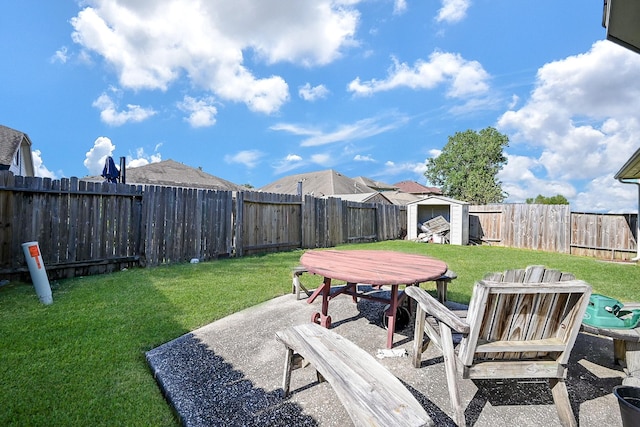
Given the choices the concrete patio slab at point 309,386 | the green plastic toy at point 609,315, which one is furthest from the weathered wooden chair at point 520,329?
→ the green plastic toy at point 609,315

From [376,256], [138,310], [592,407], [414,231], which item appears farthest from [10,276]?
[414,231]

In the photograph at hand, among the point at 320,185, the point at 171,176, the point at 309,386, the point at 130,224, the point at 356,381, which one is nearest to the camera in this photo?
the point at 356,381

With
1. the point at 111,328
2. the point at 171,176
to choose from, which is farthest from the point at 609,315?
the point at 171,176

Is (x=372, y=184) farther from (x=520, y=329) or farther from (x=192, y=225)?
(x=520, y=329)

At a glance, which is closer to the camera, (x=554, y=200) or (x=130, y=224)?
(x=130, y=224)

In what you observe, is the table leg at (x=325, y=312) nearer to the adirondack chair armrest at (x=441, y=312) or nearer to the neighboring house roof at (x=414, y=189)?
the adirondack chair armrest at (x=441, y=312)

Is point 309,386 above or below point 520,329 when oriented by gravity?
below

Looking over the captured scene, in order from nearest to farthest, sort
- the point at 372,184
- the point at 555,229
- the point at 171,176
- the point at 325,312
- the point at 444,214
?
1. the point at 325,312
2. the point at 555,229
3. the point at 444,214
4. the point at 171,176
5. the point at 372,184

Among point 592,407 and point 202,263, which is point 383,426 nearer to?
point 592,407

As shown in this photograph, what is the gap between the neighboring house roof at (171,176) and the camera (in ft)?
49.8

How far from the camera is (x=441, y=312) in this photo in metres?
1.89

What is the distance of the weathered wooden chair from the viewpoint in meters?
1.67

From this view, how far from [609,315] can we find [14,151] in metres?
23.2

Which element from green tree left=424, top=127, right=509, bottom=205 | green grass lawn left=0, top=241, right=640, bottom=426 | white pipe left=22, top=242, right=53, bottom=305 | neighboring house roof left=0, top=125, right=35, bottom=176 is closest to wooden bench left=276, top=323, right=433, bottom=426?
green grass lawn left=0, top=241, right=640, bottom=426
